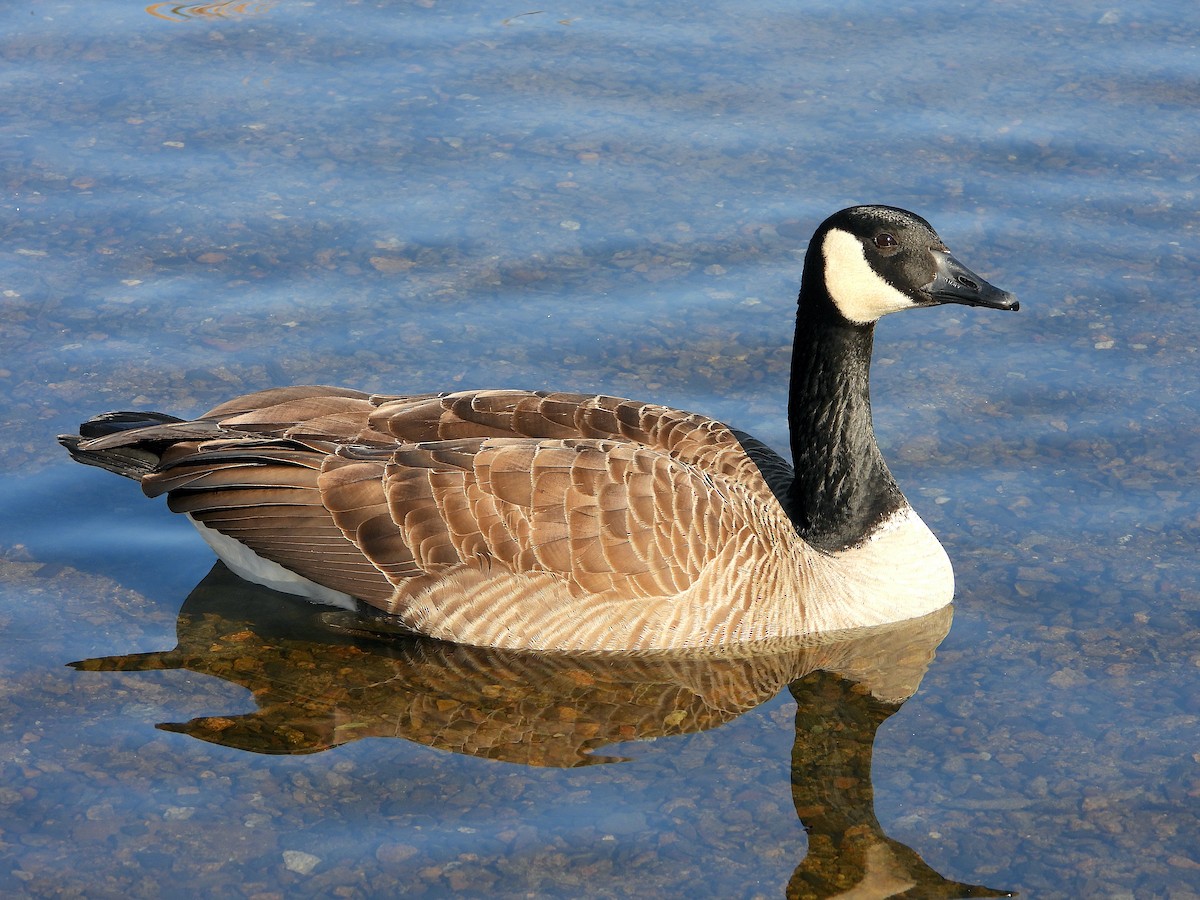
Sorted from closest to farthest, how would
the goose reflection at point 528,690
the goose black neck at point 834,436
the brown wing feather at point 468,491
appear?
the goose reflection at point 528,690 → the brown wing feather at point 468,491 → the goose black neck at point 834,436

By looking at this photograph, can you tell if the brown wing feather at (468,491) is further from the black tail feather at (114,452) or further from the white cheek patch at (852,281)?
the white cheek patch at (852,281)

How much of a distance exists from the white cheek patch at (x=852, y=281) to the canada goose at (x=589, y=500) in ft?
0.03

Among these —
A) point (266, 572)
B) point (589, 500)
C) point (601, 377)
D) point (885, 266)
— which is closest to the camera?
point (589, 500)

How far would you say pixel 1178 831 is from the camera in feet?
23.9

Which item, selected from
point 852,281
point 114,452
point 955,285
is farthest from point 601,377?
point 114,452

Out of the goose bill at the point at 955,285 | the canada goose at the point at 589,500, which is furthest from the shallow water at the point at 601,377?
the goose bill at the point at 955,285

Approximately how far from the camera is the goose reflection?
7.82 meters

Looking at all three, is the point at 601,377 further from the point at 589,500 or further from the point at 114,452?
the point at 114,452

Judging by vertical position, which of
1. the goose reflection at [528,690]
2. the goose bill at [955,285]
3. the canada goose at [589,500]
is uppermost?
the goose bill at [955,285]

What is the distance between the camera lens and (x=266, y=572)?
28.7ft

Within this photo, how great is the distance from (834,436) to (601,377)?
2.26m

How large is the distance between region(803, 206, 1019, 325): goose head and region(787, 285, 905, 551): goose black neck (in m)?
0.19

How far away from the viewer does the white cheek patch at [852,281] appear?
27.3ft

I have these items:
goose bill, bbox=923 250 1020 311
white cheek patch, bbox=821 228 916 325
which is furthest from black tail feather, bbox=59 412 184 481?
goose bill, bbox=923 250 1020 311
